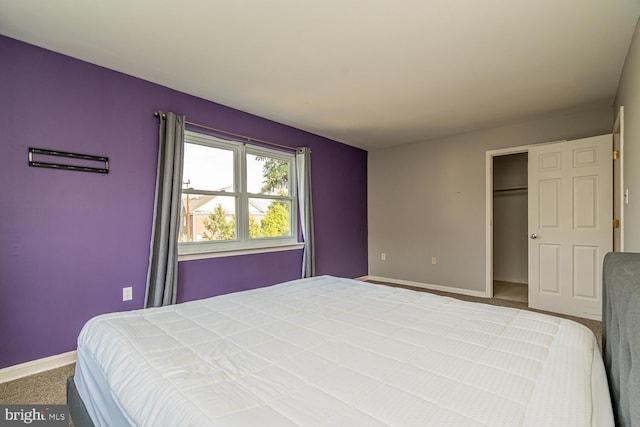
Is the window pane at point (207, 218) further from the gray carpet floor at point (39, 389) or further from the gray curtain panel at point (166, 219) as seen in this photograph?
the gray carpet floor at point (39, 389)

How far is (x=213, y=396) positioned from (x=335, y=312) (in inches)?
34.4

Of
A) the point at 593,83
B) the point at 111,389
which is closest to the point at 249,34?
the point at 111,389

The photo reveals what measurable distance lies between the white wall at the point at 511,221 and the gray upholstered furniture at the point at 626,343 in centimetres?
445

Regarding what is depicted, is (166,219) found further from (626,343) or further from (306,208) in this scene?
(626,343)

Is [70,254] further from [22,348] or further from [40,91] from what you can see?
[40,91]

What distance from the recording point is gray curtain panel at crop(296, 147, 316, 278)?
13.2 feet

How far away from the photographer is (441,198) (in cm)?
461

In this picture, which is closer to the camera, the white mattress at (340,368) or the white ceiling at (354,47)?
the white mattress at (340,368)

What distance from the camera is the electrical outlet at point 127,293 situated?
2.59m

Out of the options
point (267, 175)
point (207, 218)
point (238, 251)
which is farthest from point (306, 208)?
point (207, 218)

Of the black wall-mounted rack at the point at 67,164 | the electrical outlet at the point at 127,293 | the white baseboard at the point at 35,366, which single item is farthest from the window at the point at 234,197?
the white baseboard at the point at 35,366

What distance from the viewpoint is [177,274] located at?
113 inches

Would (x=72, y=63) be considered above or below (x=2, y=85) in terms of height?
above

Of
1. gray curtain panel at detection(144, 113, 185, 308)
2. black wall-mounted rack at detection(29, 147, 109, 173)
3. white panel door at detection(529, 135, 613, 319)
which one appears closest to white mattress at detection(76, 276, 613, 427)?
gray curtain panel at detection(144, 113, 185, 308)
